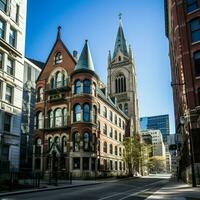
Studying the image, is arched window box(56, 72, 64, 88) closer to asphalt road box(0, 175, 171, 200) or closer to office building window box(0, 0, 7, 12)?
office building window box(0, 0, 7, 12)

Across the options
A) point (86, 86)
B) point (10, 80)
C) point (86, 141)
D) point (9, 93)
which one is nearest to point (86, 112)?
point (86, 86)

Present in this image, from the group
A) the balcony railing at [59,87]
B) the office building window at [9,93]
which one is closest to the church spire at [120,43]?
the balcony railing at [59,87]

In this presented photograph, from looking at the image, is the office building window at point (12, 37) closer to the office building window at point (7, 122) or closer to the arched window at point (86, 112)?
the office building window at point (7, 122)

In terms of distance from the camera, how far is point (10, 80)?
26.8 m

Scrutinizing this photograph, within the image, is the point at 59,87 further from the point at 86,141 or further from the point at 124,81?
the point at 124,81

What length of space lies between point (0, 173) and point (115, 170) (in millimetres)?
34240

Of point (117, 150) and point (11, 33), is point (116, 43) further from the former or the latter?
point (11, 33)

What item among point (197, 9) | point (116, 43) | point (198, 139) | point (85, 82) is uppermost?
point (116, 43)

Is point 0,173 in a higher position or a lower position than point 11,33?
lower

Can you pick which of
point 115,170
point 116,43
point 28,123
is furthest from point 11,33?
point 116,43

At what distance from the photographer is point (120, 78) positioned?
83125mm

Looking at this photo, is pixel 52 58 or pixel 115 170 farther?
pixel 115 170

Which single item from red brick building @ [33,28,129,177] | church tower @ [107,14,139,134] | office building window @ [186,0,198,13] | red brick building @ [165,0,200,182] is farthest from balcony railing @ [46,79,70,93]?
church tower @ [107,14,139,134]

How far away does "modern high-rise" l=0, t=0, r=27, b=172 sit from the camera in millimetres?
25234
